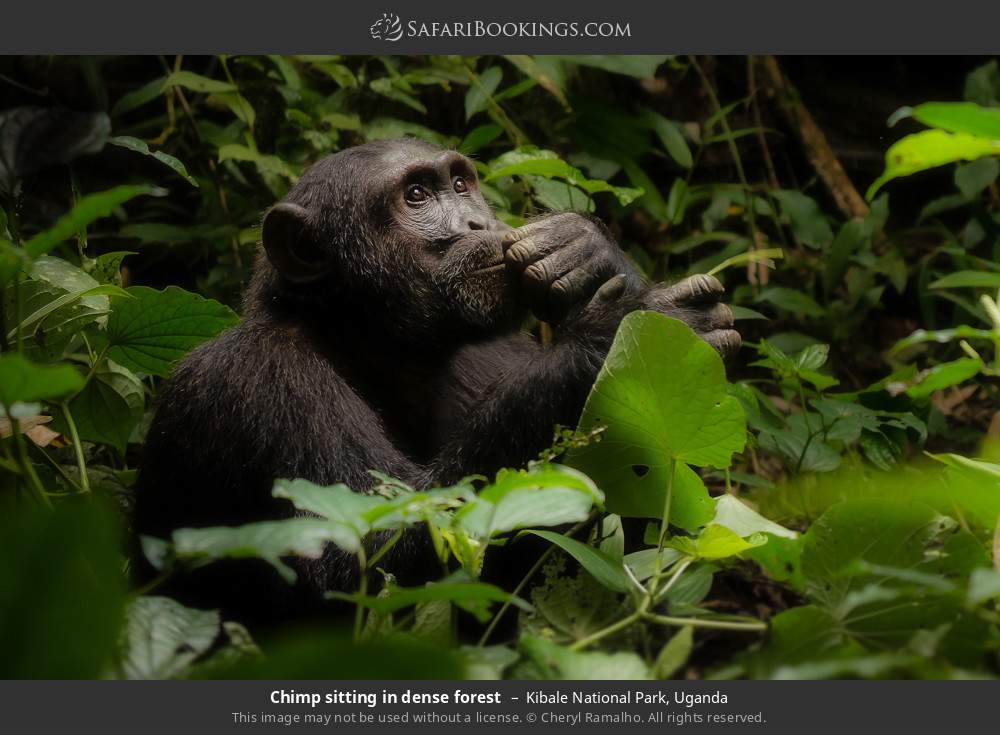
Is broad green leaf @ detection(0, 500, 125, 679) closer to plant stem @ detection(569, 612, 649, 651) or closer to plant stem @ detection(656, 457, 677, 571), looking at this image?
plant stem @ detection(569, 612, 649, 651)

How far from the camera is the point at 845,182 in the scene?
7.64 m

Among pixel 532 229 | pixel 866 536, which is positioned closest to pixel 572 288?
pixel 532 229

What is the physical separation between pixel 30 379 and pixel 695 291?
2236 millimetres

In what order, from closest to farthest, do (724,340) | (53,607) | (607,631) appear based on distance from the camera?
(53,607), (607,631), (724,340)

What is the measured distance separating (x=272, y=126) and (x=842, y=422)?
373 centimetres

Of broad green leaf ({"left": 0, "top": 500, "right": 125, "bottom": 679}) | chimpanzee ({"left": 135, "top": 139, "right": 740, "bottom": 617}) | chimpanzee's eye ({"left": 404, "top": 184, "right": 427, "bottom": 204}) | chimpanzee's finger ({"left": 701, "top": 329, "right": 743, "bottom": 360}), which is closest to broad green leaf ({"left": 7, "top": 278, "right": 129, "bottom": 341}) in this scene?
chimpanzee ({"left": 135, "top": 139, "right": 740, "bottom": 617})

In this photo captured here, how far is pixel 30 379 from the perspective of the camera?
1939 millimetres

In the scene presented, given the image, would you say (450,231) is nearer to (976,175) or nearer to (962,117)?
(962,117)

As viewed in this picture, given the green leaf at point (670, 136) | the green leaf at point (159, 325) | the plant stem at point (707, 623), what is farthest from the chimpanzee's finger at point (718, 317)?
the green leaf at point (670, 136)

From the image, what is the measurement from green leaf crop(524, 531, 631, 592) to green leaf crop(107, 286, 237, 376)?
1.89 metres

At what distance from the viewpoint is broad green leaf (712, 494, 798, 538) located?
293 cm

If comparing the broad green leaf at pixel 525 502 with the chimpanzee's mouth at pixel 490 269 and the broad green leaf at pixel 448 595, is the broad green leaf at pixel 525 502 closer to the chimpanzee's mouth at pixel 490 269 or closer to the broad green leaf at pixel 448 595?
the broad green leaf at pixel 448 595

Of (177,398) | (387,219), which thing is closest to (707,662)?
(177,398)
